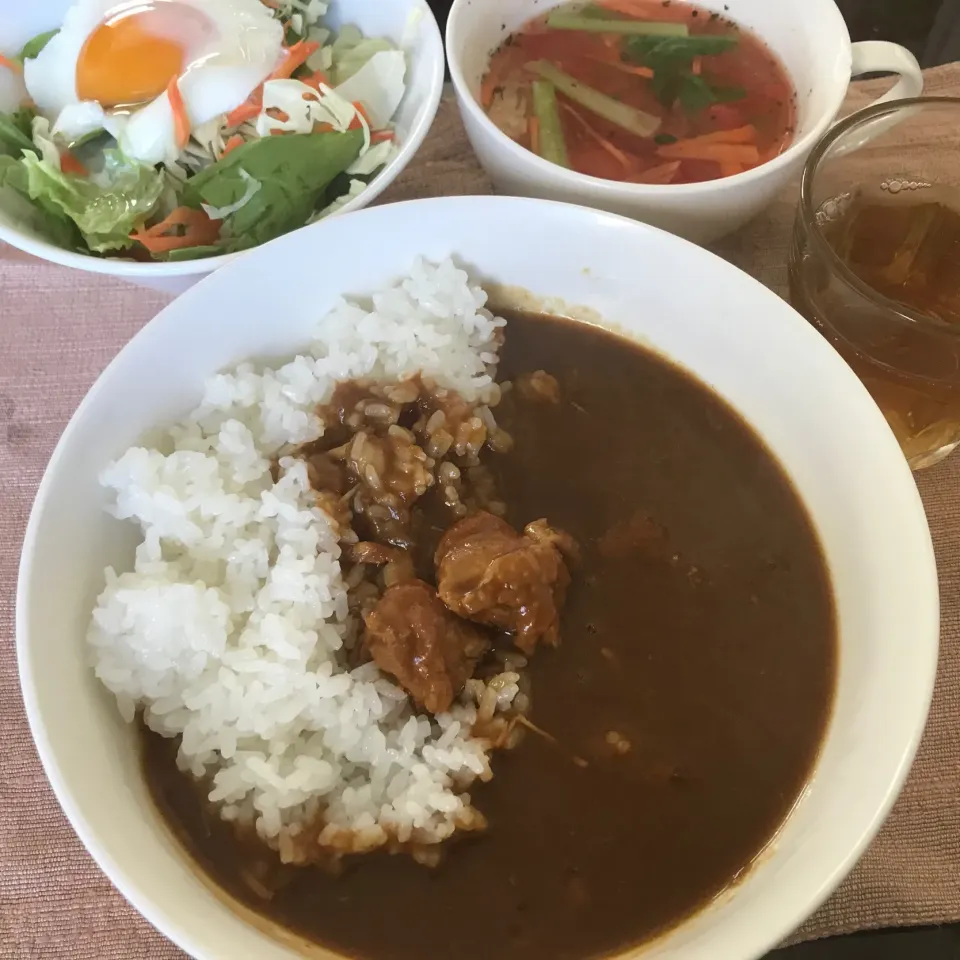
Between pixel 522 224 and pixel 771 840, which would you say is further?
pixel 522 224

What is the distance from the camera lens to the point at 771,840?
4.45 ft

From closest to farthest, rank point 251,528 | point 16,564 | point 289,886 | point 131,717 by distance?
point 289,886 < point 131,717 < point 251,528 < point 16,564

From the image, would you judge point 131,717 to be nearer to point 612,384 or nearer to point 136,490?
point 136,490

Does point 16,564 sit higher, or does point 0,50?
point 0,50

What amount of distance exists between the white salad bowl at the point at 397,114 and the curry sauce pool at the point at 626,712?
1.84 feet

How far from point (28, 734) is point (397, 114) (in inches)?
56.8

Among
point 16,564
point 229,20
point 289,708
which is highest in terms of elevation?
point 229,20

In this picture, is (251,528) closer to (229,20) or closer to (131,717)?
(131,717)

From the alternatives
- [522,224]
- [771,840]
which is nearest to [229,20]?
[522,224]

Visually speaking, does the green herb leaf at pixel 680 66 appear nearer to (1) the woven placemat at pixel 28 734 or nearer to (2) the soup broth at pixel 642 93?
(2) the soup broth at pixel 642 93

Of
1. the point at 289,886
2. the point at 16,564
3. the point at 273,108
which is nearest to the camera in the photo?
the point at 289,886

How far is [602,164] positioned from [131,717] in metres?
1.39

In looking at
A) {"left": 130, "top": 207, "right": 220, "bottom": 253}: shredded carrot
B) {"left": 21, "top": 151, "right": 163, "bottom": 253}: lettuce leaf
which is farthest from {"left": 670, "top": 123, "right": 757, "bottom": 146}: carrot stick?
{"left": 21, "top": 151, "right": 163, "bottom": 253}: lettuce leaf

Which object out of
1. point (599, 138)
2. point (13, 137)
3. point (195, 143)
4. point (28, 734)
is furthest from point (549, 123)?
point (28, 734)
